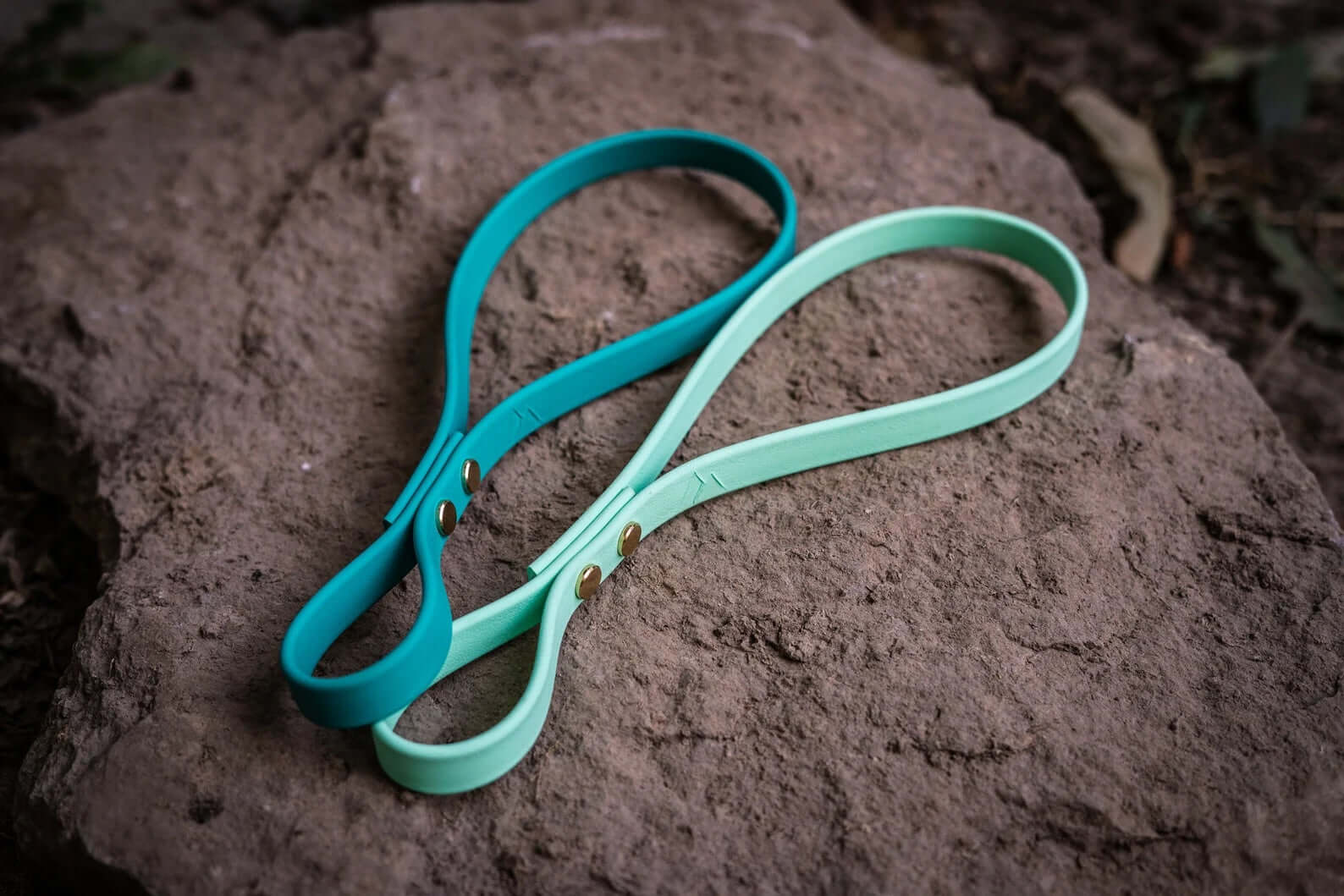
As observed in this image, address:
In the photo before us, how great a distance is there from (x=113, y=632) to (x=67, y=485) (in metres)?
0.68

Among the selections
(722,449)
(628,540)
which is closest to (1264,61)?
(722,449)

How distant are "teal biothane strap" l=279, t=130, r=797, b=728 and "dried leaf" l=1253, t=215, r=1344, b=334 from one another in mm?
1707

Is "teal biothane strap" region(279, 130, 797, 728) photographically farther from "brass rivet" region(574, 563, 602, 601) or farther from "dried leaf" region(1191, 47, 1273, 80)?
"dried leaf" region(1191, 47, 1273, 80)

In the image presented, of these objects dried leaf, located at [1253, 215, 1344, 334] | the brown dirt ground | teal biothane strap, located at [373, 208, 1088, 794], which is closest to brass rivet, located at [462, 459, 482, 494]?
teal biothane strap, located at [373, 208, 1088, 794]

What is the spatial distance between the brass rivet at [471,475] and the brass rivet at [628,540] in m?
0.31

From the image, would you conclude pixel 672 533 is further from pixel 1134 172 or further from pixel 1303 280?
pixel 1303 280

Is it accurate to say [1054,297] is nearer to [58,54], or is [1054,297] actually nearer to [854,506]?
[854,506]

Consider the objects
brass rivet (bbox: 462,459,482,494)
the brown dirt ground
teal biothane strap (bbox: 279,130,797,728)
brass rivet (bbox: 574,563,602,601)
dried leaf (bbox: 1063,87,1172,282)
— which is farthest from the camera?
dried leaf (bbox: 1063,87,1172,282)

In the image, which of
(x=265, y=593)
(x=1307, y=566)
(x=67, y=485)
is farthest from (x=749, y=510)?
(x=67, y=485)

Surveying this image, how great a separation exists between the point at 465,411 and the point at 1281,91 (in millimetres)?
3090

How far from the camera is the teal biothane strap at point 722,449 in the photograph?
161cm

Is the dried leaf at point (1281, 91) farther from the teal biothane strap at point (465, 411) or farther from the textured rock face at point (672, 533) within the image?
the teal biothane strap at point (465, 411)

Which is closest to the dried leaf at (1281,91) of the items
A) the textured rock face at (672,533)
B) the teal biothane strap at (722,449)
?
the textured rock face at (672,533)

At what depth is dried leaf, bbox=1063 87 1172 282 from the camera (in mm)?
3139
